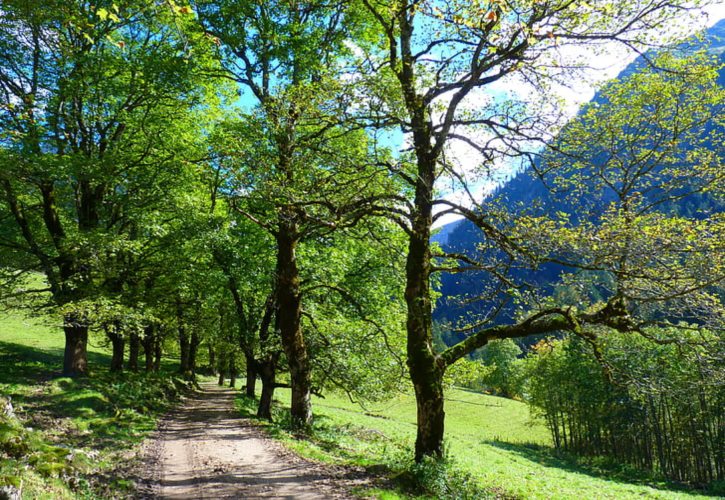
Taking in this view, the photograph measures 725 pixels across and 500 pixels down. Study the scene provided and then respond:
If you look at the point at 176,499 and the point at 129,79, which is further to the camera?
the point at 129,79

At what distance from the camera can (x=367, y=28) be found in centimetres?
1633

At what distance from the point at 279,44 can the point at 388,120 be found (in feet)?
28.3

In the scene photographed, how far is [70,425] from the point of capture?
43.7ft

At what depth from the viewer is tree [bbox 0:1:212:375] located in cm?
1519

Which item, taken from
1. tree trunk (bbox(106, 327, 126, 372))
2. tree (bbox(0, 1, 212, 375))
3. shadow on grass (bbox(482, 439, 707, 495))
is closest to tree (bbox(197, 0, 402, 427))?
tree (bbox(0, 1, 212, 375))

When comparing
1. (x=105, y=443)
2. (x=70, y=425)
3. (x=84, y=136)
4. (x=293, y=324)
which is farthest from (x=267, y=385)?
(x=84, y=136)

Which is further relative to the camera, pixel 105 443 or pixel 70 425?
pixel 70 425

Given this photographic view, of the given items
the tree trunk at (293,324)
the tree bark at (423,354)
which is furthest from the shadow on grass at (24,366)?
the tree bark at (423,354)

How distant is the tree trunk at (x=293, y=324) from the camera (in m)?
16.0

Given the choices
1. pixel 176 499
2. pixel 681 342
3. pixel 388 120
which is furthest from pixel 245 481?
pixel 681 342

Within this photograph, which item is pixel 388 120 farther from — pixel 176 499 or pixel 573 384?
pixel 573 384

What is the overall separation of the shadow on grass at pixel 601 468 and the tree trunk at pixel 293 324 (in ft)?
91.2

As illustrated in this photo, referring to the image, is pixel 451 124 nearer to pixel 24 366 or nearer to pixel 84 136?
pixel 84 136

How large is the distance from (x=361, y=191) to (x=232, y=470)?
7.67m
